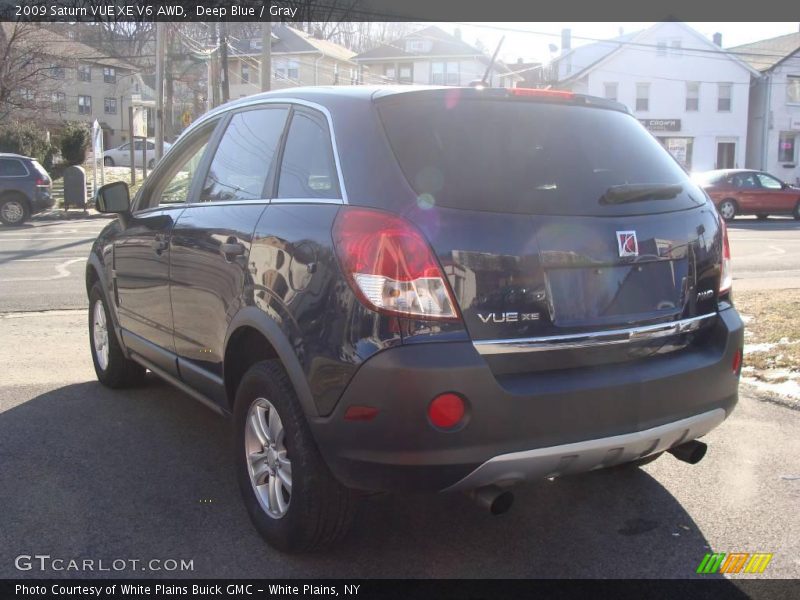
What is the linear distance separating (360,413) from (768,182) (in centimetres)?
2578

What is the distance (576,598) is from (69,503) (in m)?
2.32

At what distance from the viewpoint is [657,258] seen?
3070 millimetres

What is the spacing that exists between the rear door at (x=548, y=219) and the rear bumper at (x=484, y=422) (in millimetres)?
150

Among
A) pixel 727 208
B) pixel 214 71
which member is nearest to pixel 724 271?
pixel 727 208

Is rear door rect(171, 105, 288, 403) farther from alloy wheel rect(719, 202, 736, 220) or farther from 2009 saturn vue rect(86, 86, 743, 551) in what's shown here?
alloy wheel rect(719, 202, 736, 220)

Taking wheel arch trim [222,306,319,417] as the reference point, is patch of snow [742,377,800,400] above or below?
below

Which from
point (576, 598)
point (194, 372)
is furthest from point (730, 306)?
point (194, 372)

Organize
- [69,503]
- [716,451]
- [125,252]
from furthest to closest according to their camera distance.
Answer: [125,252] → [716,451] → [69,503]

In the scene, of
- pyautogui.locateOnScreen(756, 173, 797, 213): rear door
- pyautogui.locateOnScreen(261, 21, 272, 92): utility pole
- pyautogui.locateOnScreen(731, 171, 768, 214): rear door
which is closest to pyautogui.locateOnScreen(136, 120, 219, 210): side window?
pyautogui.locateOnScreen(261, 21, 272, 92): utility pole

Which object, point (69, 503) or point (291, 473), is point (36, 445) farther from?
point (291, 473)

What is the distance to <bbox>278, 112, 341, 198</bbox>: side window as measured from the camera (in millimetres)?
3125

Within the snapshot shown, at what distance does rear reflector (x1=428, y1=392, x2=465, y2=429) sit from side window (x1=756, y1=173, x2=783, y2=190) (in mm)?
25314

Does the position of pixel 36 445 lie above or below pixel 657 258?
below

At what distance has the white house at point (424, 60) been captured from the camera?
5844 cm
